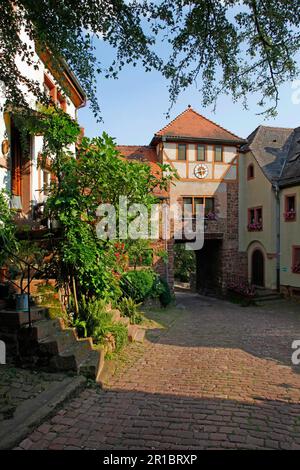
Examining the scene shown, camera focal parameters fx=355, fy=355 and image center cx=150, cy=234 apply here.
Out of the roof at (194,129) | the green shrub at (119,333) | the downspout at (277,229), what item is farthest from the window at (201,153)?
the green shrub at (119,333)

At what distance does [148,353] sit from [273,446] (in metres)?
3.84

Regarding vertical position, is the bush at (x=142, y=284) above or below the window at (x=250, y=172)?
below

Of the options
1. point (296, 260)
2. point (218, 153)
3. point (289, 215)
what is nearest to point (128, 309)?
point (296, 260)

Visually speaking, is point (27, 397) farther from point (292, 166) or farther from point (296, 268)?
point (292, 166)

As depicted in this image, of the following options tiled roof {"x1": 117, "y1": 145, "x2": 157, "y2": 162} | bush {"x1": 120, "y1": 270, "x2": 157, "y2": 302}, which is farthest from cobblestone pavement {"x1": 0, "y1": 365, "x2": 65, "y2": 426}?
tiled roof {"x1": 117, "y1": 145, "x2": 157, "y2": 162}

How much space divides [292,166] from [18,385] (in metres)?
17.1

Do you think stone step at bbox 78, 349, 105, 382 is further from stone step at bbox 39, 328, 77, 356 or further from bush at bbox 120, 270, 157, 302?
bush at bbox 120, 270, 157, 302

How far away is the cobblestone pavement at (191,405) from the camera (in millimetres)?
3525

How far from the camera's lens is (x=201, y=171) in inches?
727

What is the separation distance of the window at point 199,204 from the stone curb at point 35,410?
1428cm

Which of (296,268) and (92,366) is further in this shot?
(296,268)

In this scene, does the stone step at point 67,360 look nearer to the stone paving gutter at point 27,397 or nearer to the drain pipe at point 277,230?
the stone paving gutter at point 27,397

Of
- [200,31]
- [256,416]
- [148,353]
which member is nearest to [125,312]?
[148,353]

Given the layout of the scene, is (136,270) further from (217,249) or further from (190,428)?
(190,428)
